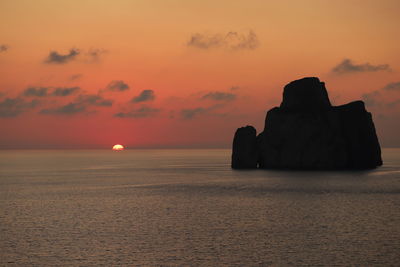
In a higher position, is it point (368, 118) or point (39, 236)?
point (368, 118)

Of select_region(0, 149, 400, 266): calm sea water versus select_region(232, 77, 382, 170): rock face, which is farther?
select_region(232, 77, 382, 170): rock face

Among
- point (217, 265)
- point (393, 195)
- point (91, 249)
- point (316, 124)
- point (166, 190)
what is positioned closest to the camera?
point (217, 265)

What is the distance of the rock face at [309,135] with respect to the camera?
12438cm

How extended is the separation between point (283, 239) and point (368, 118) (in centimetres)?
10466

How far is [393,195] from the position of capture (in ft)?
222

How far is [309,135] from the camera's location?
124 metres

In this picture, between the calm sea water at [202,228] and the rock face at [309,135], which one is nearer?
the calm sea water at [202,228]

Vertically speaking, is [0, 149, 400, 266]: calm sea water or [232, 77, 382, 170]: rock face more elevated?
[232, 77, 382, 170]: rock face

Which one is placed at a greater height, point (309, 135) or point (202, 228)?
point (309, 135)

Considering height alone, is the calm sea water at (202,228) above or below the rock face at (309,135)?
below

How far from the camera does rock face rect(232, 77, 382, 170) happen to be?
408 ft

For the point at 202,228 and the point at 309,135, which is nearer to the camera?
the point at 202,228

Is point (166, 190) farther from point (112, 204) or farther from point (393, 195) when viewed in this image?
point (393, 195)

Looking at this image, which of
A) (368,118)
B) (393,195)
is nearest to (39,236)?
(393,195)
